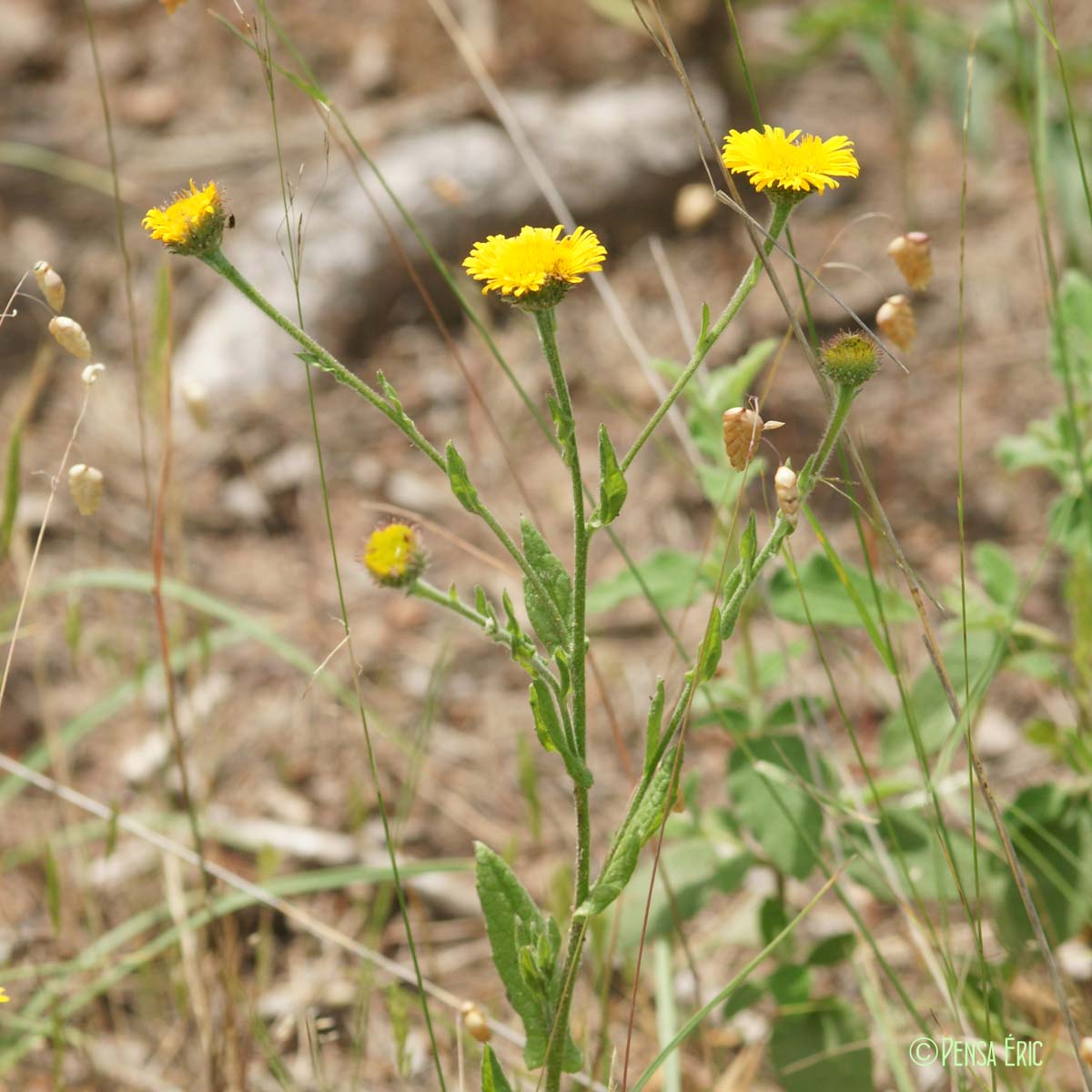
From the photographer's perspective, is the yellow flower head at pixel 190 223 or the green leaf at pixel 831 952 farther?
the green leaf at pixel 831 952

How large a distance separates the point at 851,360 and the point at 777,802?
28.5 inches

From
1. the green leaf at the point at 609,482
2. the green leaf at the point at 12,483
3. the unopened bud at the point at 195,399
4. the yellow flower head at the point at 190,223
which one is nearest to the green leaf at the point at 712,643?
the green leaf at the point at 609,482

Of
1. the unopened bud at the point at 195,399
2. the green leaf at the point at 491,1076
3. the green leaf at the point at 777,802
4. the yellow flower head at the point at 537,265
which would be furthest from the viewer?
the unopened bud at the point at 195,399

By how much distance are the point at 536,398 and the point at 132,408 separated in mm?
1111

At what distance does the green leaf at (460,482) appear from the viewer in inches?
45.3

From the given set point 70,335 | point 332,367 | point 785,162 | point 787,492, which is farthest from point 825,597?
point 70,335

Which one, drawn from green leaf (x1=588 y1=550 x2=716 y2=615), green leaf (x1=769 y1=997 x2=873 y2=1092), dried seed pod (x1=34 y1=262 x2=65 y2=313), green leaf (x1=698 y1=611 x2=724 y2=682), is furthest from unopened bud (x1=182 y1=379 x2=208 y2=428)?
green leaf (x1=769 y1=997 x2=873 y2=1092)

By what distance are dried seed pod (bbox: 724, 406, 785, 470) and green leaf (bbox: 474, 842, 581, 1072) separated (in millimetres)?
521

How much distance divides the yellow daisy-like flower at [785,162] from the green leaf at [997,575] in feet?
2.95

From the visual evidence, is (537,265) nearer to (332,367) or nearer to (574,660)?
(332,367)

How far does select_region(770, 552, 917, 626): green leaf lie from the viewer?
1680 millimetres

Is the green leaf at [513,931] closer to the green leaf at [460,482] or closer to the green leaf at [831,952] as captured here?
the green leaf at [460,482]

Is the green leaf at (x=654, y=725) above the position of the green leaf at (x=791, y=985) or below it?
above

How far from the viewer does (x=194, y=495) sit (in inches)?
116
